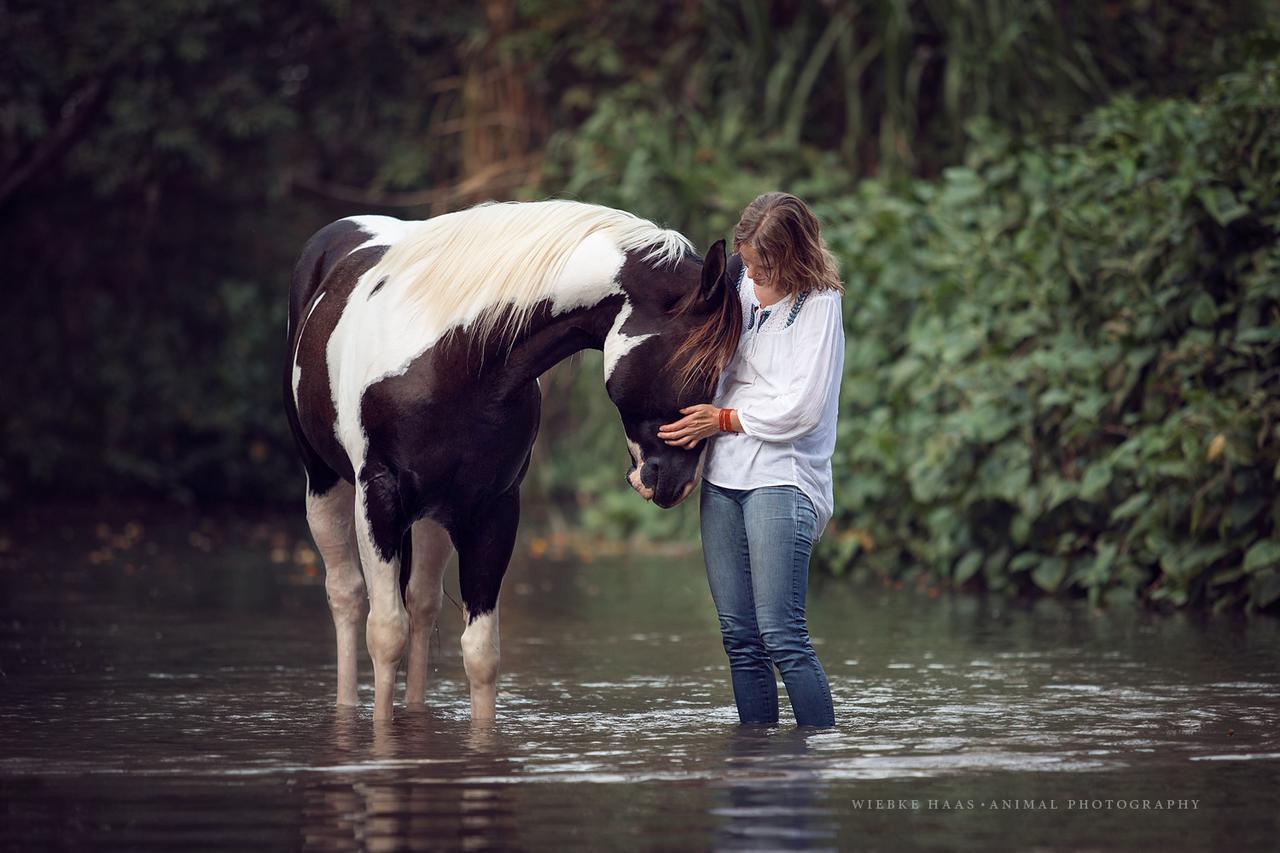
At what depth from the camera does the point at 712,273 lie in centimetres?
630

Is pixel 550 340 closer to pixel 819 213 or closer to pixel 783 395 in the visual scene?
pixel 783 395

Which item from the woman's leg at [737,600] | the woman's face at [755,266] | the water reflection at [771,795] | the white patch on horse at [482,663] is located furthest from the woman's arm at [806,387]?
the white patch on horse at [482,663]

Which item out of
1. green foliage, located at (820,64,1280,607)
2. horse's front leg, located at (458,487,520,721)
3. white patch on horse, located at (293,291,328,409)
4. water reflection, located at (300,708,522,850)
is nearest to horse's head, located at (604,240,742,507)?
horse's front leg, located at (458,487,520,721)

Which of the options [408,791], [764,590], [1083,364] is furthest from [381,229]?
[1083,364]

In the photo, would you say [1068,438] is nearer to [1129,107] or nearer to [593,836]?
[1129,107]

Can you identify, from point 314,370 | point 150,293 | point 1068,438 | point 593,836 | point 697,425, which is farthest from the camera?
point 150,293

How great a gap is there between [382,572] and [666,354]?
1334mm

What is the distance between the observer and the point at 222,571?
47.2 ft

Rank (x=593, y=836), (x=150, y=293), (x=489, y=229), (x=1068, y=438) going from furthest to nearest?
(x=150, y=293) → (x=1068, y=438) → (x=489, y=229) → (x=593, y=836)

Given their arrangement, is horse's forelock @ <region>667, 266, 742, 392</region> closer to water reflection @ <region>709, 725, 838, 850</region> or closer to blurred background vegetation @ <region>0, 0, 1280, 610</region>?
water reflection @ <region>709, 725, 838, 850</region>

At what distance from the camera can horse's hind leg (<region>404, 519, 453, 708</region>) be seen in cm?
770

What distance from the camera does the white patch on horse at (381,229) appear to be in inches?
311

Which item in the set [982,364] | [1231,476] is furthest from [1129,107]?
[1231,476]

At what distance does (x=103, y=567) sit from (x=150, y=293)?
7.81m
